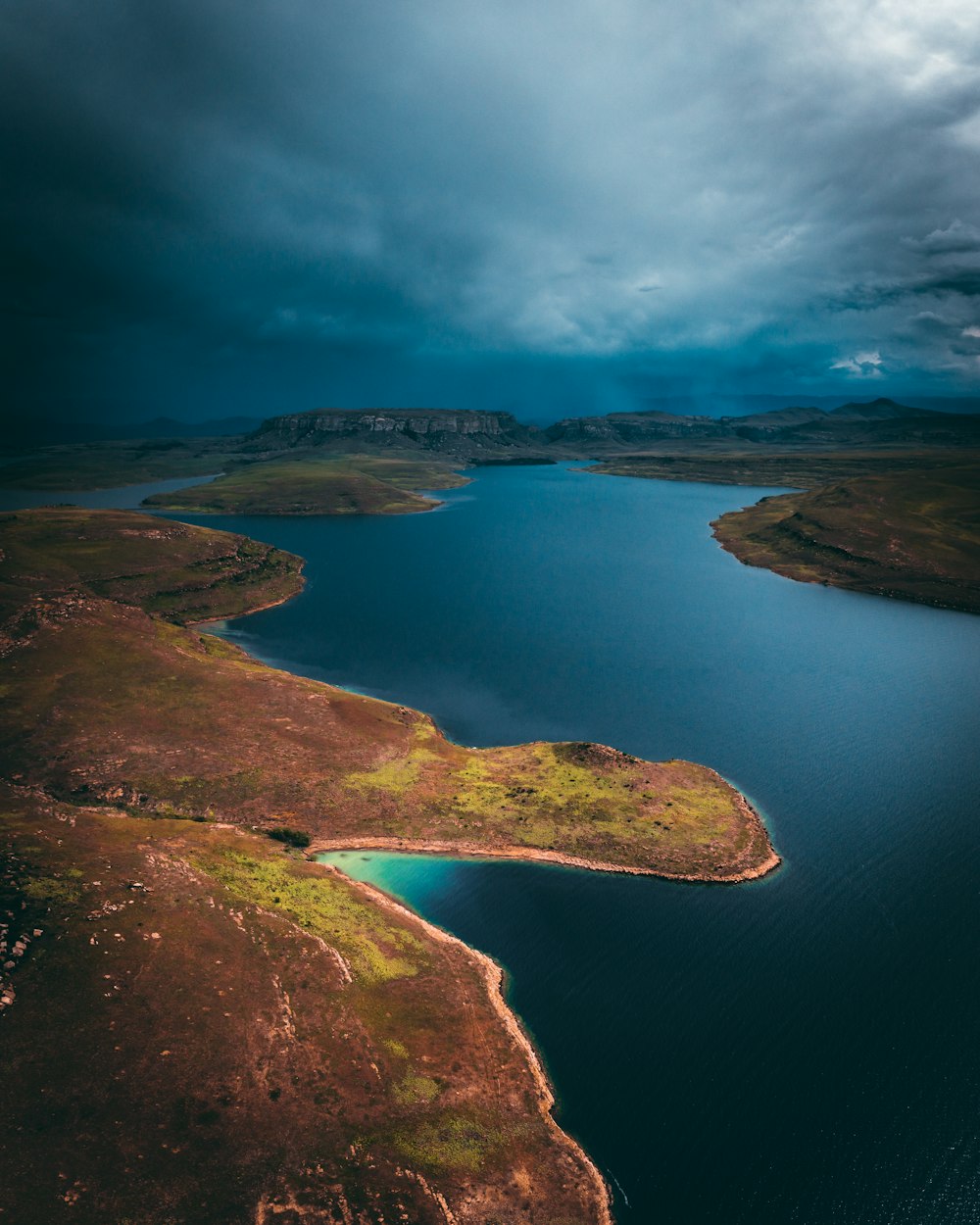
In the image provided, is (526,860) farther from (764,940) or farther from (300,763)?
(300,763)

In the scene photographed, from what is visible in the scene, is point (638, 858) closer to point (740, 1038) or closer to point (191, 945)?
point (740, 1038)

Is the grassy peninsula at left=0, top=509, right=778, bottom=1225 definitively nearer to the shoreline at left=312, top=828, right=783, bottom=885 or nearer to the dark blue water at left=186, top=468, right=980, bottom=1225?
the shoreline at left=312, top=828, right=783, bottom=885

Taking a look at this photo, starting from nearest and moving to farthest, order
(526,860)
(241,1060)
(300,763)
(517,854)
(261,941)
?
1. (241,1060)
2. (261,941)
3. (526,860)
4. (517,854)
5. (300,763)

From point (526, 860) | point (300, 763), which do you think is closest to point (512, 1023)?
point (526, 860)

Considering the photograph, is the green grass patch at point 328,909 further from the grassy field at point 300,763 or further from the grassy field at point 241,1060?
the grassy field at point 300,763

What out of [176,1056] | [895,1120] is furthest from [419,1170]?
[895,1120]

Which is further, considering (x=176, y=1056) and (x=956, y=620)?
(x=956, y=620)
